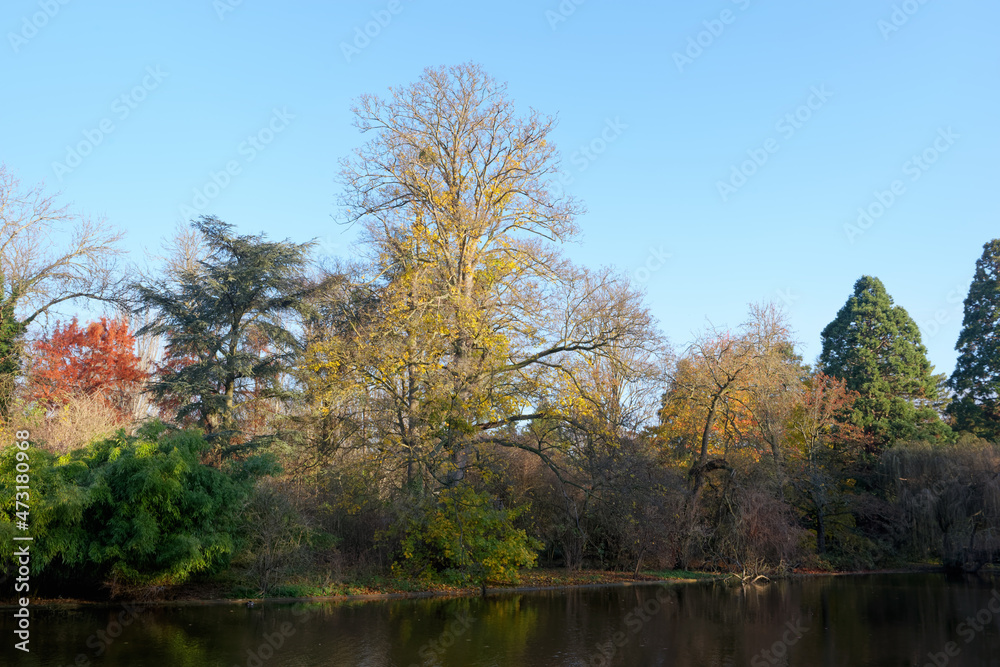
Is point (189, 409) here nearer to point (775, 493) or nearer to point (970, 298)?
point (775, 493)

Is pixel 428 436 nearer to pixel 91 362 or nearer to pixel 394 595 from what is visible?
pixel 394 595

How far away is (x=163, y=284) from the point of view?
985 inches

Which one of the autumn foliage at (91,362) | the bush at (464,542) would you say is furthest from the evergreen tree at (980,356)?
the autumn foliage at (91,362)

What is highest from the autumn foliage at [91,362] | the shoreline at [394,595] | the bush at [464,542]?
the autumn foliage at [91,362]

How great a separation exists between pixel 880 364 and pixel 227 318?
35.4m

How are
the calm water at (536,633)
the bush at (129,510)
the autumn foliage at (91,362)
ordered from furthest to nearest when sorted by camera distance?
1. the autumn foliage at (91,362)
2. the bush at (129,510)
3. the calm water at (536,633)

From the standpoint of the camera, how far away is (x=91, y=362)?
3266cm

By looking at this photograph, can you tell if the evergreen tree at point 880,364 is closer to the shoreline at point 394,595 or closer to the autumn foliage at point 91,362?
the shoreline at point 394,595

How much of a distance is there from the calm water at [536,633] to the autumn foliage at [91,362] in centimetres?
1807

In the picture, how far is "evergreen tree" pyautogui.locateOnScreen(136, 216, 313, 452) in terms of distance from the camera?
78.5 ft

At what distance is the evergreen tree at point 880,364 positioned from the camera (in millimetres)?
35969

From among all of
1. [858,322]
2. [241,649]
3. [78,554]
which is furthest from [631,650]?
[858,322]

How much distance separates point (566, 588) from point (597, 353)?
722 cm

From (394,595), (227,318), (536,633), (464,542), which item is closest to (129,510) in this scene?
(394,595)
